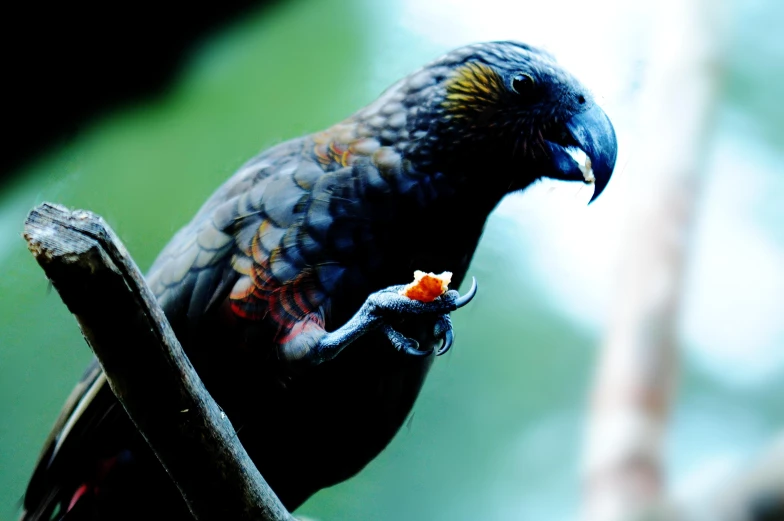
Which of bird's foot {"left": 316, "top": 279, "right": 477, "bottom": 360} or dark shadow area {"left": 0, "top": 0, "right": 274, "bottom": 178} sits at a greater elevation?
dark shadow area {"left": 0, "top": 0, "right": 274, "bottom": 178}

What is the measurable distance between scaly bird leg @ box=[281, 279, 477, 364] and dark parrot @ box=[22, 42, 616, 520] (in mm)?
23

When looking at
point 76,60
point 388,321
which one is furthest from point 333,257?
point 76,60

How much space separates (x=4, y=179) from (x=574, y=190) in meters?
1.13

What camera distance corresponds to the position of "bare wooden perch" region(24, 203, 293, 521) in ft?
2.87

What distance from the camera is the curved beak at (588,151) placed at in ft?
4.40

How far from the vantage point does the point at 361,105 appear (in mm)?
1785

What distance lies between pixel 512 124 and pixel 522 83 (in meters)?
0.08

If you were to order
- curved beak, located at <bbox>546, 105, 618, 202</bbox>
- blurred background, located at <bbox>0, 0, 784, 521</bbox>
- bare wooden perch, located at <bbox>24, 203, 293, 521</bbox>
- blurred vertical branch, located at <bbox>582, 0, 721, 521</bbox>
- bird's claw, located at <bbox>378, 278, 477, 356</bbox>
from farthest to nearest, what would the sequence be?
blurred vertical branch, located at <bbox>582, 0, 721, 521</bbox> → blurred background, located at <bbox>0, 0, 784, 521</bbox> → curved beak, located at <bbox>546, 105, 618, 202</bbox> → bird's claw, located at <bbox>378, 278, 477, 356</bbox> → bare wooden perch, located at <bbox>24, 203, 293, 521</bbox>

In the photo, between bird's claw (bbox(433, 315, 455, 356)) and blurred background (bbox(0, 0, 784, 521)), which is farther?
blurred background (bbox(0, 0, 784, 521))

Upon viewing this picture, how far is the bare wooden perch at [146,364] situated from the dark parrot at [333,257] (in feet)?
0.80

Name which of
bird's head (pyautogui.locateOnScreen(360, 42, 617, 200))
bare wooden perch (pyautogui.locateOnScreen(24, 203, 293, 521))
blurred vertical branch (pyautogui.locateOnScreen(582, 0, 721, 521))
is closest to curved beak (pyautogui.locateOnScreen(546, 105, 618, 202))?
bird's head (pyautogui.locateOnScreen(360, 42, 617, 200))

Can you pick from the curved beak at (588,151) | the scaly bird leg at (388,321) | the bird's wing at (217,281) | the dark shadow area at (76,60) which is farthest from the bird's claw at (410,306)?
the dark shadow area at (76,60)

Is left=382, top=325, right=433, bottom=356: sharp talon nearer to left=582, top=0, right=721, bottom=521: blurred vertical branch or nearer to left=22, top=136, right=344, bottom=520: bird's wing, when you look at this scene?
left=22, top=136, right=344, bottom=520: bird's wing

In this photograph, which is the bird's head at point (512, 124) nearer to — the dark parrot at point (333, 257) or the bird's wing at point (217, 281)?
the dark parrot at point (333, 257)
